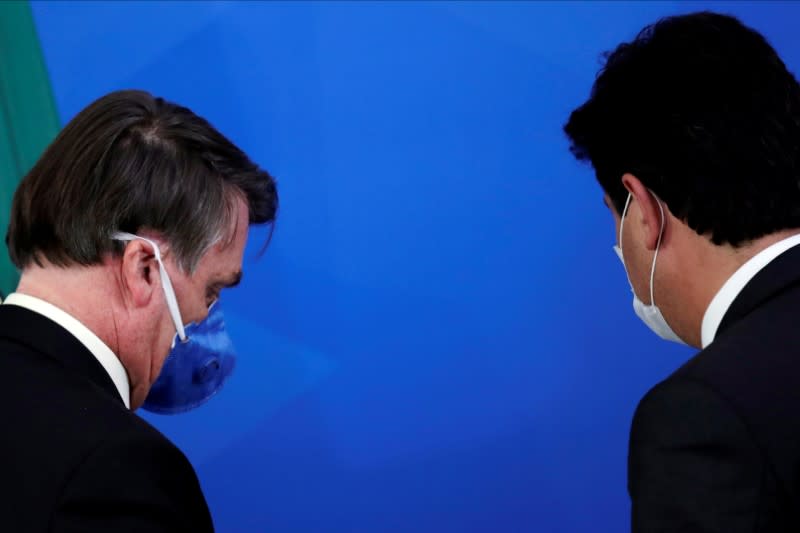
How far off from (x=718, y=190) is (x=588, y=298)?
95 cm

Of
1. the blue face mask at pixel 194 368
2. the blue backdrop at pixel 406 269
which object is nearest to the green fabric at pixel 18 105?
the blue backdrop at pixel 406 269

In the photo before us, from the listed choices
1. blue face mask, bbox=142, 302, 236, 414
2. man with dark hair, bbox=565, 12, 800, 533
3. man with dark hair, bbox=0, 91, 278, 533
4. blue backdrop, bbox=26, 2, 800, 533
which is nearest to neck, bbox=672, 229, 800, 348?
man with dark hair, bbox=565, 12, 800, 533

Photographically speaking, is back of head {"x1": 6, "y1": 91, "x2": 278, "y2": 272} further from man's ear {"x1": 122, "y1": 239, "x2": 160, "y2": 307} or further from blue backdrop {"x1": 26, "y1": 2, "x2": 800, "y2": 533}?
blue backdrop {"x1": 26, "y1": 2, "x2": 800, "y2": 533}

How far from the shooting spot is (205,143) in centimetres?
111

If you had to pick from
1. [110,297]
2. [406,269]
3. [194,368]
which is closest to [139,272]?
[110,297]

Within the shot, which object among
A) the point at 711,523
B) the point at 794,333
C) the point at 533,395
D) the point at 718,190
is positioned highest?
the point at 718,190

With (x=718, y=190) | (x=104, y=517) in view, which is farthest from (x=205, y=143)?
(x=718, y=190)

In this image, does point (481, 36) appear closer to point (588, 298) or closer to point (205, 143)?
point (588, 298)

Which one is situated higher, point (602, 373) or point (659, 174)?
point (659, 174)

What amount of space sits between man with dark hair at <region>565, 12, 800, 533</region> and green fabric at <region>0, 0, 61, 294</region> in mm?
1198

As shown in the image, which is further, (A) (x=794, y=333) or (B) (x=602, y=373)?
(B) (x=602, y=373)

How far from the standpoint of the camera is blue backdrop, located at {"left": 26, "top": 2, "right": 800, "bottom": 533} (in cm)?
203

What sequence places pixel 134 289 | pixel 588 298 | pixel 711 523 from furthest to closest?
1. pixel 588 298
2. pixel 134 289
3. pixel 711 523

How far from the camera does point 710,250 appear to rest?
111 cm
